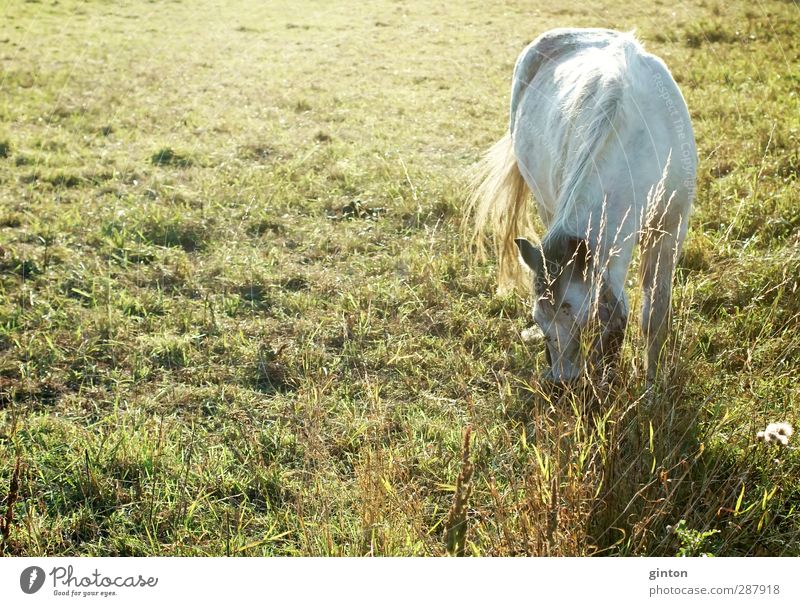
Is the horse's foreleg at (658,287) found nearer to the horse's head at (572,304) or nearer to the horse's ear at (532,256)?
the horse's head at (572,304)

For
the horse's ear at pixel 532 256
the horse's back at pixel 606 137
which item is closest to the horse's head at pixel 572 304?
the horse's ear at pixel 532 256

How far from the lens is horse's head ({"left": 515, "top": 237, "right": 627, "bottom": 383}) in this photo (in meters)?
2.67

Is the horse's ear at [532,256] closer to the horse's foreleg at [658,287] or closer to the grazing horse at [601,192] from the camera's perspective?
the grazing horse at [601,192]

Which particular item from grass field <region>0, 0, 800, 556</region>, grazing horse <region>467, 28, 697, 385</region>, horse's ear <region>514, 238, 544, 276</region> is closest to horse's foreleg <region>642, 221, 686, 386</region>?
grazing horse <region>467, 28, 697, 385</region>

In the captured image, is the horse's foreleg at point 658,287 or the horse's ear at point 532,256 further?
the horse's foreleg at point 658,287

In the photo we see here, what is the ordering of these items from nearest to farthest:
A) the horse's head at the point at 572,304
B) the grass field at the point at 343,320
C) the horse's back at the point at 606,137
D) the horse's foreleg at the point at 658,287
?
the grass field at the point at 343,320, the horse's head at the point at 572,304, the horse's back at the point at 606,137, the horse's foreleg at the point at 658,287

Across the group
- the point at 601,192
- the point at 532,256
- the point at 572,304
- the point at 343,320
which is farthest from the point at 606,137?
the point at 343,320

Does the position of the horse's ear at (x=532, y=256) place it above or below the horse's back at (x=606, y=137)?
below

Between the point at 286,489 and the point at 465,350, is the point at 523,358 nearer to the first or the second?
the point at 465,350

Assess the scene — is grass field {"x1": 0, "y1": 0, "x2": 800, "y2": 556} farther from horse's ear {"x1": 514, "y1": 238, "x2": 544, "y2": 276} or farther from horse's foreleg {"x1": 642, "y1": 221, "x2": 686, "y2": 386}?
horse's ear {"x1": 514, "y1": 238, "x2": 544, "y2": 276}

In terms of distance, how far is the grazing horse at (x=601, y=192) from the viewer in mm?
2701

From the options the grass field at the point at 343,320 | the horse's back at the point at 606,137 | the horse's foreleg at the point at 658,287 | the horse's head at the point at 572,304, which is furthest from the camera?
the horse's foreleg at the point at 658,287

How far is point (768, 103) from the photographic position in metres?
6.15
